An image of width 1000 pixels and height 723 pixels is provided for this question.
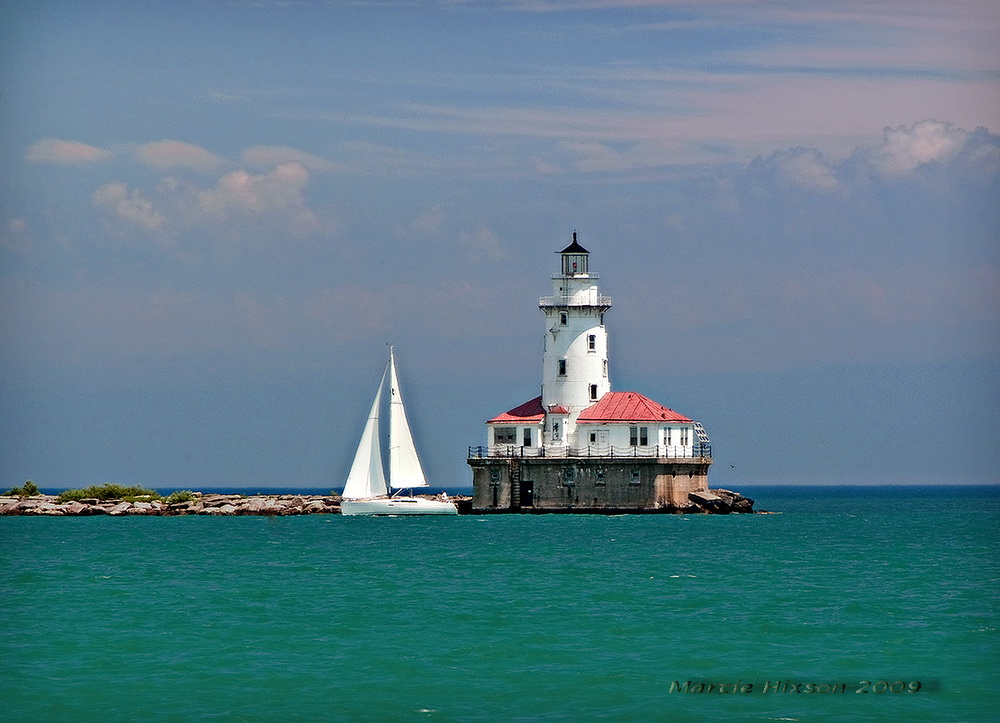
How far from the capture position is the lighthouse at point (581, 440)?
270 ft

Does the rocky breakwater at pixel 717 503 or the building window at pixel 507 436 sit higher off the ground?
the building window at pixel 507 436

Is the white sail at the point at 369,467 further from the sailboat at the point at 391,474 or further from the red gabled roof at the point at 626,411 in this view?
the red gabled roof at the point at 626,411

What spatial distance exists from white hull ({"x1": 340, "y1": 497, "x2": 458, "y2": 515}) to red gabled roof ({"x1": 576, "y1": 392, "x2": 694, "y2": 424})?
33.1ft

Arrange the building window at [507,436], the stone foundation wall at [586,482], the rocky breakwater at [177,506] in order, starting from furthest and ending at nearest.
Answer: the rocky breakwater at [177,506] < the building window at [507,436] < the stone foundation wall at [586,482]

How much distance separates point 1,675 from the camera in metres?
27.8

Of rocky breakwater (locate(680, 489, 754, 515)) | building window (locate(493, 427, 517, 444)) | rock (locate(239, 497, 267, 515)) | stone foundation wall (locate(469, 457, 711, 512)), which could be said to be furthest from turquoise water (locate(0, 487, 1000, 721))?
rock (locate(239, 497, 267, 515))

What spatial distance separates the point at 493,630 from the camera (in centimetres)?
3438

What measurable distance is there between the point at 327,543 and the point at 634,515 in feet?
76.9

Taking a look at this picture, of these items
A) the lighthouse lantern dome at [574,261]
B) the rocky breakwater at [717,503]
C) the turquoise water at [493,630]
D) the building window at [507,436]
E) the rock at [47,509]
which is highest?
the lighthouse lantern dome at [574,261]

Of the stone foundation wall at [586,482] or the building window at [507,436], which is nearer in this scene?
the stone foundation wall at [586,482]

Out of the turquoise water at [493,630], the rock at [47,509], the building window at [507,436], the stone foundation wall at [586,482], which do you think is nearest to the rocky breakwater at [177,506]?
the rock at [47,509]

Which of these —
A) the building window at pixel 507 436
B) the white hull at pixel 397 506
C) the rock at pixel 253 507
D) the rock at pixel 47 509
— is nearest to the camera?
the building window at pixel 507 436

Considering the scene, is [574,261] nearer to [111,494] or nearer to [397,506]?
[397,506]

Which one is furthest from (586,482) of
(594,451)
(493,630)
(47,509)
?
(493,630)
